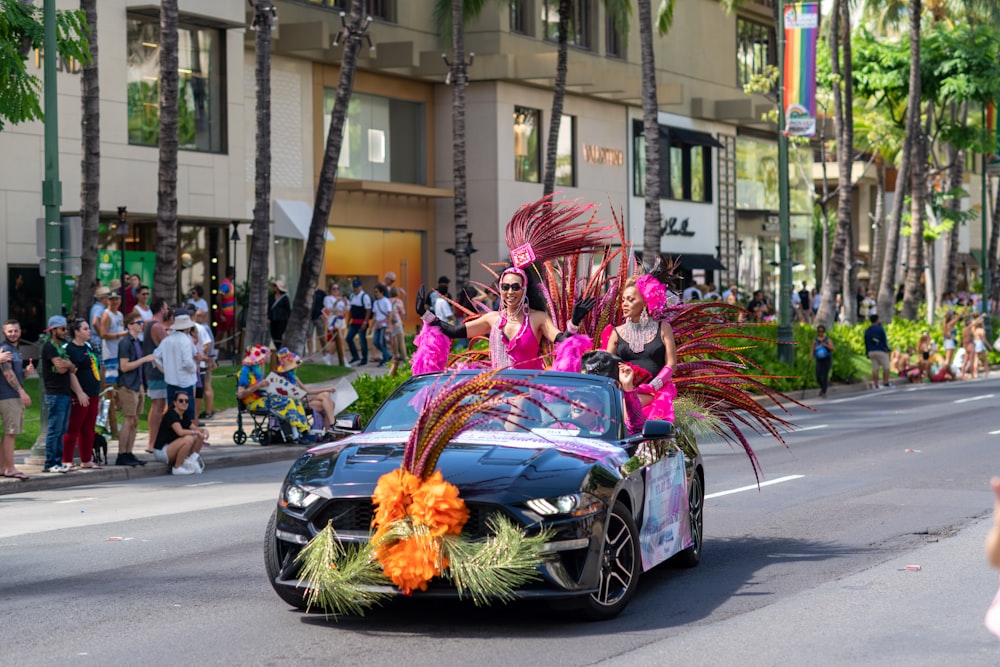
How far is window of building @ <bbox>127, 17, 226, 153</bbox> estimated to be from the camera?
106ft

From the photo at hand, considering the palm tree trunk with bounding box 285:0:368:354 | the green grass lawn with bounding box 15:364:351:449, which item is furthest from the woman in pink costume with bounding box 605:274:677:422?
the palm tree trunk with bounding box 285:0:368:354

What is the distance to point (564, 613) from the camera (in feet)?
28.4

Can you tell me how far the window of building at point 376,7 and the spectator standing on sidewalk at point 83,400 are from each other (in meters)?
24.9

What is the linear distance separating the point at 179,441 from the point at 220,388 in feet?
29.8

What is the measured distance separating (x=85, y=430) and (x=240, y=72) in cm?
1829

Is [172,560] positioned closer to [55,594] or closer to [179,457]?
[55,594]

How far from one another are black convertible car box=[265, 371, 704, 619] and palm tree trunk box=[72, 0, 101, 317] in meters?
16.0

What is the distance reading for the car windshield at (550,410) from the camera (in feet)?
30.2

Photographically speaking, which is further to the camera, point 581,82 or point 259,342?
point 581,82

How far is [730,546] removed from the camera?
11.6 m

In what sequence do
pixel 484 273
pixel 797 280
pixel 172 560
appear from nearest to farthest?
1. pixel 172 560
2. pixel 484 273
3. pixel 797 280

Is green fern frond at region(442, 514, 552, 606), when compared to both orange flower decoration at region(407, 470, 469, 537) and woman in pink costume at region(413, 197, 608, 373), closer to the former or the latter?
orange flower decoration at region(407, 470, 469, 537)

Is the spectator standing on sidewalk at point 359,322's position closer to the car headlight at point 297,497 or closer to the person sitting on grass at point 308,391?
the person sitting on grass at point 308,391

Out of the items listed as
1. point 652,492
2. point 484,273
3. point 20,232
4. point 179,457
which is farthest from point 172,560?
point 484,273
